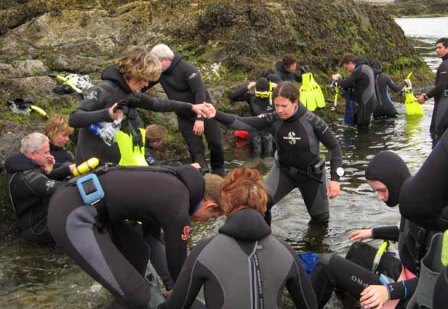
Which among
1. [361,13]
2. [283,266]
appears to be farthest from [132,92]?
[361,13]

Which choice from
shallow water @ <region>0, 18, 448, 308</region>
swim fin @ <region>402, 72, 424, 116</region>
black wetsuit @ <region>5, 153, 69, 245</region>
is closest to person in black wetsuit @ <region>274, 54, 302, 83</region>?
shallow water @ <region>0, 18, 448, 308</region>

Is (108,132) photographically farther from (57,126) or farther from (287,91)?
(287,91)

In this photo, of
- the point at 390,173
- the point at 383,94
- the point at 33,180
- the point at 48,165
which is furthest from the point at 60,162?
the point at 383,94

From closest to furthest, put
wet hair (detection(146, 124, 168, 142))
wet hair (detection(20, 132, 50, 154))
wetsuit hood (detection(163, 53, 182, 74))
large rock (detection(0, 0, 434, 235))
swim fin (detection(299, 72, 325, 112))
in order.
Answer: wet hair (detection(20, 132, 50, 154)), wet hair (detection(146, 124, 168, 142)), wetsuit hood (detection(163, 53, 182, 74)), swim fin (detection(299, 72, 325, 112)), large rock (detection(0, 0, 434, 235))

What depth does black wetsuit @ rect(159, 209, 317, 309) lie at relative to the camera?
336cm

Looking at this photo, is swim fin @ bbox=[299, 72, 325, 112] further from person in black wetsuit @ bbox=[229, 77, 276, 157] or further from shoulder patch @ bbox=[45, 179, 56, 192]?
shoulder patch @ bbox=[45, 179, 56, 192]

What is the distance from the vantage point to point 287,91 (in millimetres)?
5891

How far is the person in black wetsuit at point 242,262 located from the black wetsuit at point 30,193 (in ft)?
8.85

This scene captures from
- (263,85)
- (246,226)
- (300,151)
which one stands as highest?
(246,226)

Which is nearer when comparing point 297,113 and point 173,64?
point 297,113

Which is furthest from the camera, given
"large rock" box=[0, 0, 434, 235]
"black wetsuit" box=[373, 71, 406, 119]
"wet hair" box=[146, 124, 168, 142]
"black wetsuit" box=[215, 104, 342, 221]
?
"black wetsuit" box=[373, 71, 406, 119]

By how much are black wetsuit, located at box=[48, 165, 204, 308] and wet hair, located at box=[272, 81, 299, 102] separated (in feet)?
7.13

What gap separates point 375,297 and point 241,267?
1032mm

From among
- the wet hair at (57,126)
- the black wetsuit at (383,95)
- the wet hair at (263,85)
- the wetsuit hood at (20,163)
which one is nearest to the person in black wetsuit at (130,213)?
the wetsuit hood at (20,163)
